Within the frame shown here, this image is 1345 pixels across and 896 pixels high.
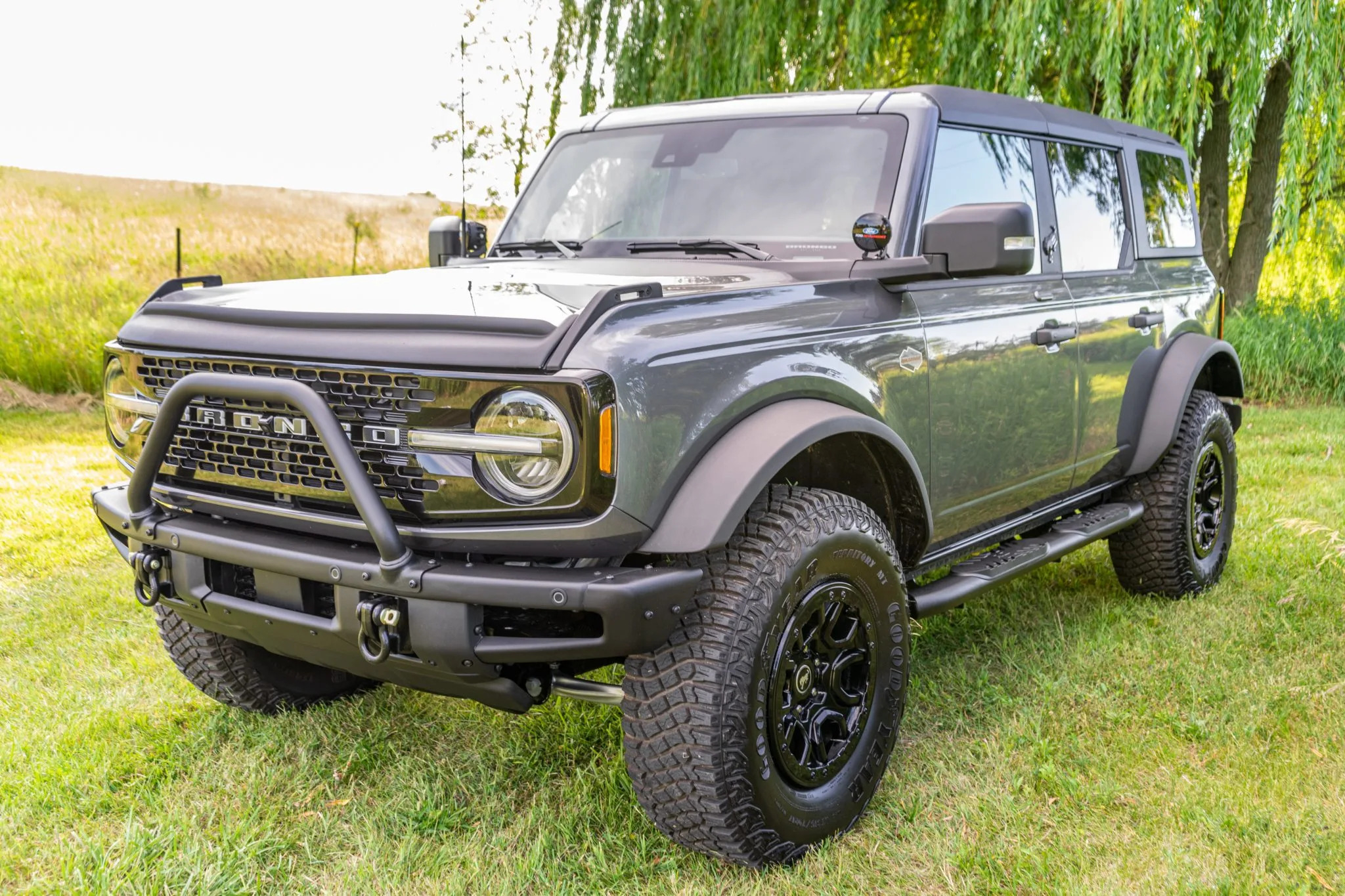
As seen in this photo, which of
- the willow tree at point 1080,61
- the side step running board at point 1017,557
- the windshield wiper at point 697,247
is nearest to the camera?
the side step running board at point 1017,557

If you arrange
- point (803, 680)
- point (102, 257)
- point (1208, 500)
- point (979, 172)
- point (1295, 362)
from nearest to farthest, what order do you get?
point (803, 680), point (979, 172), point (1208, 500), point (1295, 362), point (102, 257)

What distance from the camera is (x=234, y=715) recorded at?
3.82 m

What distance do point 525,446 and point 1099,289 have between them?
2.93 metres

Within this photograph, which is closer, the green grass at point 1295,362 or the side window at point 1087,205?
the side window at point 1087,205

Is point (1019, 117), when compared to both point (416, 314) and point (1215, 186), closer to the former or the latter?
point (416, 314)

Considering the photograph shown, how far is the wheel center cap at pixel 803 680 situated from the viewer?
294cm

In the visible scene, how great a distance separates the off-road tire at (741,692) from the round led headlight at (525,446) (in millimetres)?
415

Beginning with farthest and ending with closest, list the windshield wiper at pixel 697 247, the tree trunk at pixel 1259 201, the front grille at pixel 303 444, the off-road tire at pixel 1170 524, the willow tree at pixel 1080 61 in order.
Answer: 1. the tree trunk at pixel 1259 201
2. the willow tree at pixel 1080 61
3. the off-road tire at pixel 1170 524
4. the windshield wiper at pixel 697 247
5. the front grille at pixel 303 444

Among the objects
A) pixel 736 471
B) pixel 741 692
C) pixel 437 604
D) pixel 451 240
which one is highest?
pixel 451 240

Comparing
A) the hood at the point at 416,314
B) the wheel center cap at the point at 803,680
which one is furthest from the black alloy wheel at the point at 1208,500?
the wheel center cap at the point at 803,680

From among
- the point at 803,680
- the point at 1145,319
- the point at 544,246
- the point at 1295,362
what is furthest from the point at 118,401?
the point at 1295,362

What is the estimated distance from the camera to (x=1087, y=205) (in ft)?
15.4

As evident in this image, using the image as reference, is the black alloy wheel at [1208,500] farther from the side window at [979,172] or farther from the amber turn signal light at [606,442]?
the amber turn signal light at [606,442]

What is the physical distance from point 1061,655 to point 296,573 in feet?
9.60
